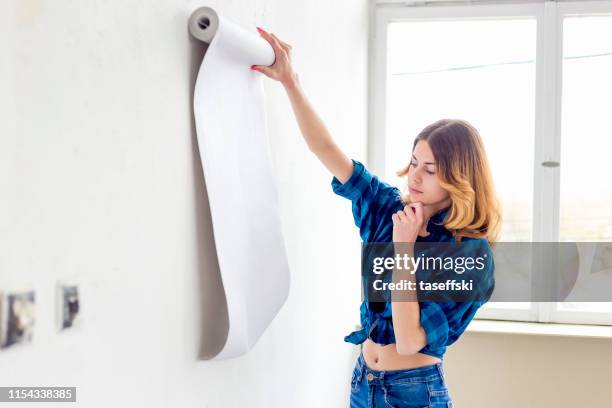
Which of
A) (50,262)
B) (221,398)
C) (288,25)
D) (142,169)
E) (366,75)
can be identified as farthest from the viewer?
(366,75)

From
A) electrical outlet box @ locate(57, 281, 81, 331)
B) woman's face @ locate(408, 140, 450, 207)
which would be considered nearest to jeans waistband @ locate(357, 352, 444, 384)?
woman's face @ locate(408, 140, 450, 207)

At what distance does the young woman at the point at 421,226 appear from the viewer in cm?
143

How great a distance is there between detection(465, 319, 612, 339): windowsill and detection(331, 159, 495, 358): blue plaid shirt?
0.99 meters

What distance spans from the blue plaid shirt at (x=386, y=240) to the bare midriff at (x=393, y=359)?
18 mm

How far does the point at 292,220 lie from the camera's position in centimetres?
154

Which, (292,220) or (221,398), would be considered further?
(292,220)

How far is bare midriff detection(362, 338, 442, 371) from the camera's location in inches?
59.2

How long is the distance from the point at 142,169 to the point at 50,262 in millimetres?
214

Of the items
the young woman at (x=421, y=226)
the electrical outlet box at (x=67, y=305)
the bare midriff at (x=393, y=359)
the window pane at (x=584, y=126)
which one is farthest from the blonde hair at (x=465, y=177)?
the window pane at (x=584, y=126)

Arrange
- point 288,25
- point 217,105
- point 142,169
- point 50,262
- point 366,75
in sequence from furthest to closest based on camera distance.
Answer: point 366,75
point 288,25
point 217,105
point 142,169
point 50,262

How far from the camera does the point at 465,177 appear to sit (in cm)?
145

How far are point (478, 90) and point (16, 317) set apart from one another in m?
2.32

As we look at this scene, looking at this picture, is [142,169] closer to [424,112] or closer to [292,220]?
[292,220]

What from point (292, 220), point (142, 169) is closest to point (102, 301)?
point (142, 169)
